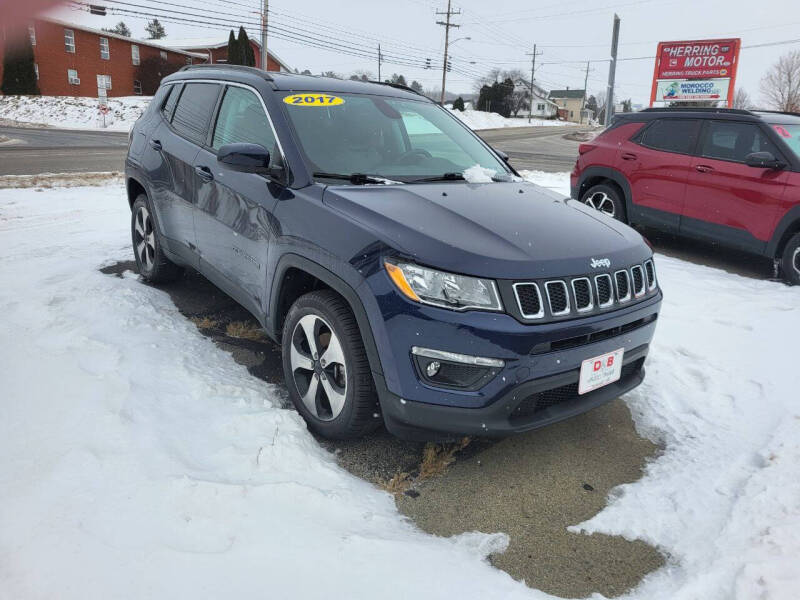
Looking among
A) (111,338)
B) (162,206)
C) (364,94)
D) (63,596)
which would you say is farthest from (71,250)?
(63,596)

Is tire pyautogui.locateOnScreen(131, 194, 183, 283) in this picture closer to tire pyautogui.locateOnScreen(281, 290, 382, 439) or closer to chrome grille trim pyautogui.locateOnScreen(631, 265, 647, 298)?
tire pyautogui.locateOnScreen(281, 290, 382, 439)

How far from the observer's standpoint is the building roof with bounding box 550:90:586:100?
117387mm

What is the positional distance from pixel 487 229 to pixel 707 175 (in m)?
4.98

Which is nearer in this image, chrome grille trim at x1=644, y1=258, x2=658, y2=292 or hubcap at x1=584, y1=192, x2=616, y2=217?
chrome grille trim at x1=644, y1=258, x2=658, y2=292

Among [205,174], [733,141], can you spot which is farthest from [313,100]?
[733,141]

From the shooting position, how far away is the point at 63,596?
193cm

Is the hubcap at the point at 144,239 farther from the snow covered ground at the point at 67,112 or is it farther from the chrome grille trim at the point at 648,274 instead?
the snow covered ground at the point at 67,112

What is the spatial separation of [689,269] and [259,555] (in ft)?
18.7

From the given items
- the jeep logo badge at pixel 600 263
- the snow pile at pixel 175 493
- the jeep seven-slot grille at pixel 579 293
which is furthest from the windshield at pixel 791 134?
the snow pile at pixel 175 493

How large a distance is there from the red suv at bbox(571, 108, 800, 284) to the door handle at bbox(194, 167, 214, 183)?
5.24m

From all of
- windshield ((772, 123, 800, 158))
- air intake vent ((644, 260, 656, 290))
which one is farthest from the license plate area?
windshield ((772, 123, 800, 158))

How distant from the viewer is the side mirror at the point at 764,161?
6.09 m

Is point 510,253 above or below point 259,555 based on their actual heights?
above

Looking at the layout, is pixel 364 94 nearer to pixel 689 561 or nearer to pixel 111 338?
pixel 111 338
